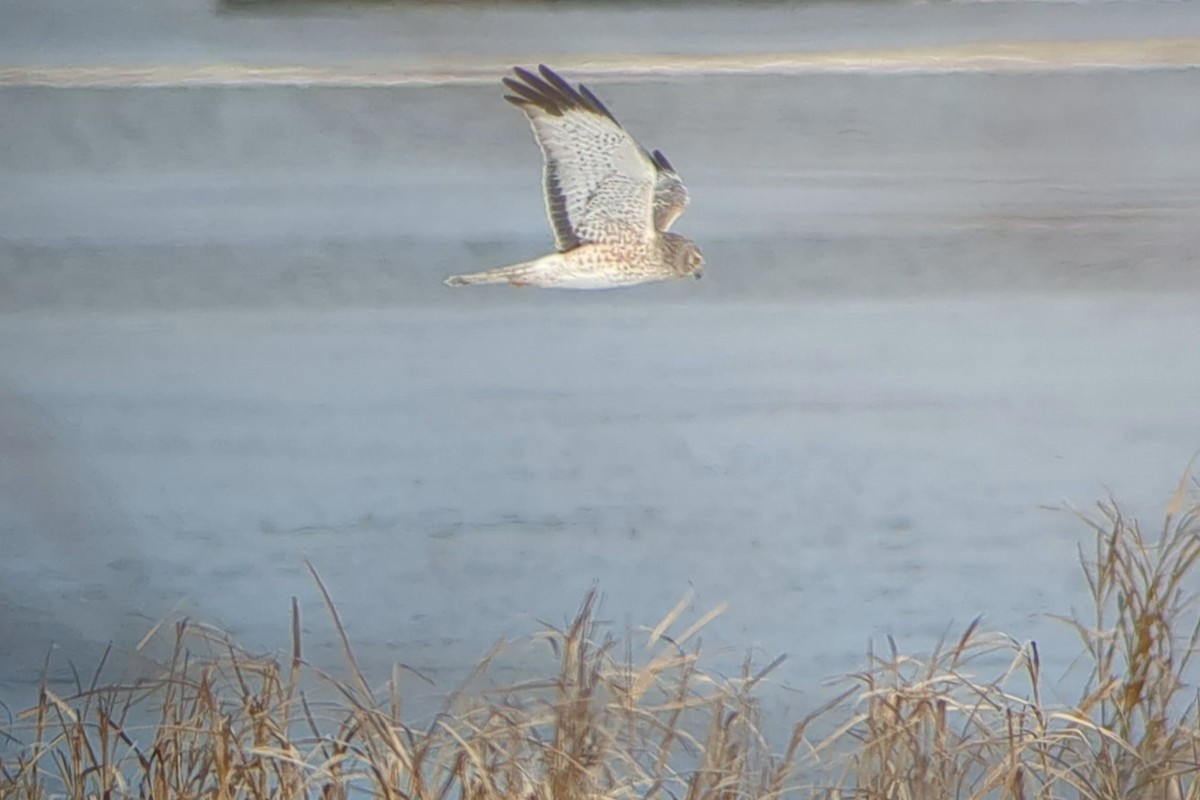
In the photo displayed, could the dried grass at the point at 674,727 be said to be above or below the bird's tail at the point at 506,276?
below

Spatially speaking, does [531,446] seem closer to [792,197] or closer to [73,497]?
[792,197]

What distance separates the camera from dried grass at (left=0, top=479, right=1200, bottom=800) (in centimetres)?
137

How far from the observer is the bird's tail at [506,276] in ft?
5.07

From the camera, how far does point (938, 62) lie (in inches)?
59.9

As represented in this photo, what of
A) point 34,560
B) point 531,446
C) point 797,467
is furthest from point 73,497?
point 797,467

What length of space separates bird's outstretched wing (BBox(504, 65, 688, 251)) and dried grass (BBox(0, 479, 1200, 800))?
0.46 m

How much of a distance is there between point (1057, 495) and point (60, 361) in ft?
3.99

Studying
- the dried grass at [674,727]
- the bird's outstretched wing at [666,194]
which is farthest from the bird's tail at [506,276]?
the dried grass at [674,727]

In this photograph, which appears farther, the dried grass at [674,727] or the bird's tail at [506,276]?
the bird's tail at [506,276]

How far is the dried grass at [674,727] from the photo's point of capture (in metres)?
1.37

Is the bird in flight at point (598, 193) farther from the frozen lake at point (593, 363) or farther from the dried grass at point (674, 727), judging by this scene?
the dried grass at point (674, 727)

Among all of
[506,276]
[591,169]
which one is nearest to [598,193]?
[591,169]

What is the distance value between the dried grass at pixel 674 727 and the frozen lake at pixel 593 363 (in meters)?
0.05

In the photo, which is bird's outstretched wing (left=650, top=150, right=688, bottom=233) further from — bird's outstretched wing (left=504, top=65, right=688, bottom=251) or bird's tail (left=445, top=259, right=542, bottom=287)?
bird's tail (left=445, top=259, right=542, bottom=287)
